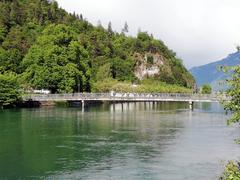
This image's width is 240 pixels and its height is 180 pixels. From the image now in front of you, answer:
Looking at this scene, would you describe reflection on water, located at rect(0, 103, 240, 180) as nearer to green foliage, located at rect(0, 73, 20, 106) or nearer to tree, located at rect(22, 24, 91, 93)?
green foliage, located at rect(0, 73, 20, 106)

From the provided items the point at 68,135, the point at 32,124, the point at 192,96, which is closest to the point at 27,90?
the point at 192,96

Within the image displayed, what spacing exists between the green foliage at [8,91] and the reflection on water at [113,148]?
2514 centimetres

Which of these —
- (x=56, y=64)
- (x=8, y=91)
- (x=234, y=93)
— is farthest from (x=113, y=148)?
(x=56, y=64)

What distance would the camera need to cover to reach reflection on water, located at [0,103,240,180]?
4084cm

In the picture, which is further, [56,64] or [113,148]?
[56,64]

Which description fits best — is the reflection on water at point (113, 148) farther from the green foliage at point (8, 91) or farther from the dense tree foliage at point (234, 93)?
the green foliage at point (8, 91)

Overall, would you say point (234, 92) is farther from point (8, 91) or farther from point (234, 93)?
point (8, 91)

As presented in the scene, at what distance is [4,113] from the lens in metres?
93.0

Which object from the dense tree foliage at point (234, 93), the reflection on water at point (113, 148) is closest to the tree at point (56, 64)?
the reflection on water at point (113, 148)

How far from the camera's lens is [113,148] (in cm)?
5256

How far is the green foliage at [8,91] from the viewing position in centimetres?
10594

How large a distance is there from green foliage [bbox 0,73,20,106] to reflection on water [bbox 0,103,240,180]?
25.1m

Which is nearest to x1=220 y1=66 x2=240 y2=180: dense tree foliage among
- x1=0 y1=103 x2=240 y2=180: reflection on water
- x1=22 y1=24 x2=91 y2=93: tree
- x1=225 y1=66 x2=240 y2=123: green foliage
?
x1=225 y1=66 x2=240 y2=123: green foliage

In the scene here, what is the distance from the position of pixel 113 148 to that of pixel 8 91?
58841 millimetres
